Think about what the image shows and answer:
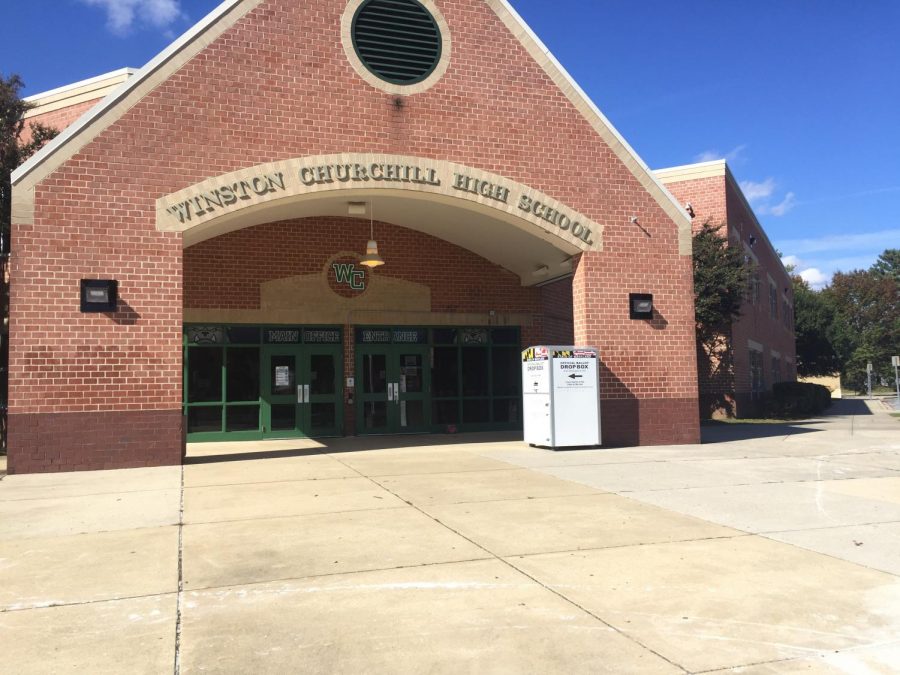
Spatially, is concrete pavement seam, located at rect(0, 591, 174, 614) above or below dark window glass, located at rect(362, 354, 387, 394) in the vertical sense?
below

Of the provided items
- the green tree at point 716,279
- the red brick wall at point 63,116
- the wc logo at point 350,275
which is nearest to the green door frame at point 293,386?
the wc logo at point 350,275

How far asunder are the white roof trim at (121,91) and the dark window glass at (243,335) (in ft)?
22.5

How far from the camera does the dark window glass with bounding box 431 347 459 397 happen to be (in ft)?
65.6

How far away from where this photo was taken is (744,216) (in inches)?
1277

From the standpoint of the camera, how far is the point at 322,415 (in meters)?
18.8

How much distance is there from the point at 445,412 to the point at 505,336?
2774 millimetres

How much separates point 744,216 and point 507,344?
1720 cm

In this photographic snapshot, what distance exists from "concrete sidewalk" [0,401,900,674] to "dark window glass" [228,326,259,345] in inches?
295

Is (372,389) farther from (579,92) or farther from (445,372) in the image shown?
(579,92)

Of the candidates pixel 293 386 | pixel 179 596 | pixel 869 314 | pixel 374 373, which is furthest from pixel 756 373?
pixel 869 314

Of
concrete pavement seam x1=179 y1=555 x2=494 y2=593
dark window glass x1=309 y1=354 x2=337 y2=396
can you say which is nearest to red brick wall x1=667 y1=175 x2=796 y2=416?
dark window glass x1=309 y1=354 x2=337 y2=396

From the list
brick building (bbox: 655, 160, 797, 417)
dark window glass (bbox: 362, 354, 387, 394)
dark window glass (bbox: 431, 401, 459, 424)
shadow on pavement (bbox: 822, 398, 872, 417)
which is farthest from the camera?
shadow on pavement (bbox: 822, 398, 872, 417)

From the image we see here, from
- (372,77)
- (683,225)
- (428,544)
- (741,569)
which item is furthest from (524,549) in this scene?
(683,225)

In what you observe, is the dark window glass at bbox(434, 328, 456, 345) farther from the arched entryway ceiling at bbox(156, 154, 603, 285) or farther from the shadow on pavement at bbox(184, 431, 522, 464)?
the arched entryway ceiling at bbox(156, 154, 603, 285)
